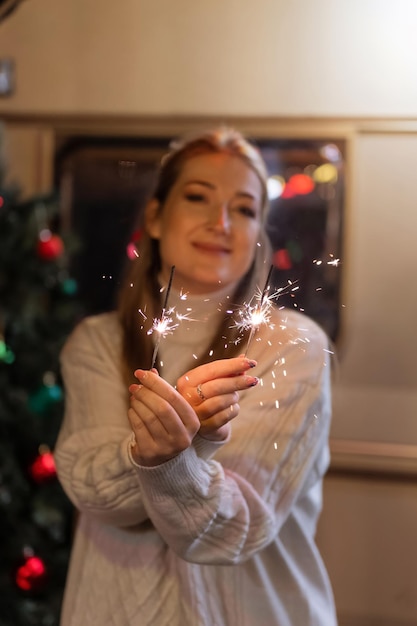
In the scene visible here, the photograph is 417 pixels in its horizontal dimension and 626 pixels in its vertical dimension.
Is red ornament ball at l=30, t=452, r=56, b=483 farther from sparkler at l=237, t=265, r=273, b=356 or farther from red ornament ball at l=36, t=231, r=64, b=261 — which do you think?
sparkler at l=237, t=265, r=273, b=356

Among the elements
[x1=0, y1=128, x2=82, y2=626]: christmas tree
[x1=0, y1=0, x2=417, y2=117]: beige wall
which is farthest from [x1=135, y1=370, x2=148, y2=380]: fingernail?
[x1=0, y1=128, x2=82, y2=626]: christmas tree

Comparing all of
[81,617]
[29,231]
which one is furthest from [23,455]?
[81,617]

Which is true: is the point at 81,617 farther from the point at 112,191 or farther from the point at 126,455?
the point at 112,191

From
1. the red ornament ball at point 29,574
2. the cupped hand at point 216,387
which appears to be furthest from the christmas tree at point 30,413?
the cupped hand at point 216,387

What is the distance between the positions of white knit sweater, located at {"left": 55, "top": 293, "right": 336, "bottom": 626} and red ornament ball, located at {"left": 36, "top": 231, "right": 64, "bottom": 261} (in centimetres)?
50

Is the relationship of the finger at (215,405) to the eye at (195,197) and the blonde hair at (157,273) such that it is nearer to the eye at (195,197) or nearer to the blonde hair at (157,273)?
the blonde hair at (157,273)

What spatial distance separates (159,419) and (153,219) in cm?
19

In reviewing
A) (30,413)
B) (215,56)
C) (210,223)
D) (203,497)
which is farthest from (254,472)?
(215,56)

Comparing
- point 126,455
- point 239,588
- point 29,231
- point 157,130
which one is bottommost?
point 239,588

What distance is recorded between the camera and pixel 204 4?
718 mm

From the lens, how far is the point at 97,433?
1.64ft

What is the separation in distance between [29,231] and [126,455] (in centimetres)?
66

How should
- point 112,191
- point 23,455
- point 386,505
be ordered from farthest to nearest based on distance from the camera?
point 23,455 < point 112,191 < point 386,505

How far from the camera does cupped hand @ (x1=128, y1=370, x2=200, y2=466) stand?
0.35 metres
